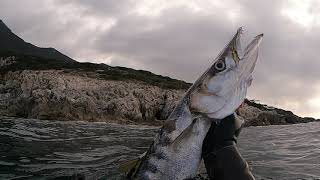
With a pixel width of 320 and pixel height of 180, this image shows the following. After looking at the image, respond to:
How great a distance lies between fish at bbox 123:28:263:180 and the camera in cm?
562

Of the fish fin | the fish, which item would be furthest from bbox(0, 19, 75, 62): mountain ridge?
the fish

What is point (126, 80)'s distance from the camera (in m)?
70.5

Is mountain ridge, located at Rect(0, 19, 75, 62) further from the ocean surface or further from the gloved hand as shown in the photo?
the gloved hand

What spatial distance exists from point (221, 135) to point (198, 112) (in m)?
0.73

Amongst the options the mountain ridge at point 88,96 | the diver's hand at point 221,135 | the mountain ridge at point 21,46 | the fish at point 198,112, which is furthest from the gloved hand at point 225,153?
the mountain ridge at point 21,46

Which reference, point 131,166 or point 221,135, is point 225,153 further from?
point 131,166

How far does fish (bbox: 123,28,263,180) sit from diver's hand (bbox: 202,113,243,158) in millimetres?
381

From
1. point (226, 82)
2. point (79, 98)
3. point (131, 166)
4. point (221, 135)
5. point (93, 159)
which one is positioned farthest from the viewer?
point (79, 98)

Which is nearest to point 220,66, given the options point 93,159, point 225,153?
point 225,153

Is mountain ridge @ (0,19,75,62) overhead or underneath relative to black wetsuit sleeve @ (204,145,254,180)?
overhead

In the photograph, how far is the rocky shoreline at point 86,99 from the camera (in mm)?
57875

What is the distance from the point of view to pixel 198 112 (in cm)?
569

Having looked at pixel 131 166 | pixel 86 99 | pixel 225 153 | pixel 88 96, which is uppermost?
pixel 88 96

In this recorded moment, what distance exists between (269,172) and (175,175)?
740cm
